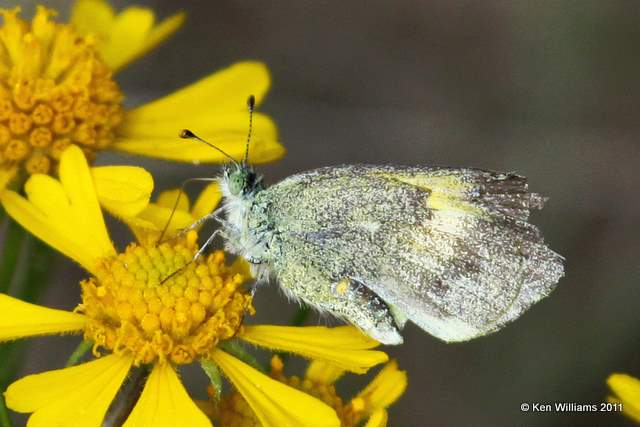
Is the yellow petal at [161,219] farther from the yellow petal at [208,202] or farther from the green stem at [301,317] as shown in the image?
the green stem at [301,317]

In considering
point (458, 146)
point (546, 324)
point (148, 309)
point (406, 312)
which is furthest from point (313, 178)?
point (458, 146)

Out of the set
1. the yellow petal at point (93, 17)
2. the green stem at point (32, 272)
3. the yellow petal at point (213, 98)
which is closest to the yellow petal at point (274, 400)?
the green stem at point (32, 272)

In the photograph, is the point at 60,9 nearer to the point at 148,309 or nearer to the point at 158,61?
the point at 158,61

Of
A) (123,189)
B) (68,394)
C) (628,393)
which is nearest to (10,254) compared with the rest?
(123,189)

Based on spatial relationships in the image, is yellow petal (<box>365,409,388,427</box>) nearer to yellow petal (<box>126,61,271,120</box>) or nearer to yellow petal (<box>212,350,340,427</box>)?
yellow petal (<box>212,350,340,427</box>)

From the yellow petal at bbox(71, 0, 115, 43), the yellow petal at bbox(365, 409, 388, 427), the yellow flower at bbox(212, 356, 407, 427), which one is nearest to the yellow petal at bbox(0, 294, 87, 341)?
the yellow flower at bbox(212, 356, 407, 427)

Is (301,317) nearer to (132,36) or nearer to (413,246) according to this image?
(413,246)
